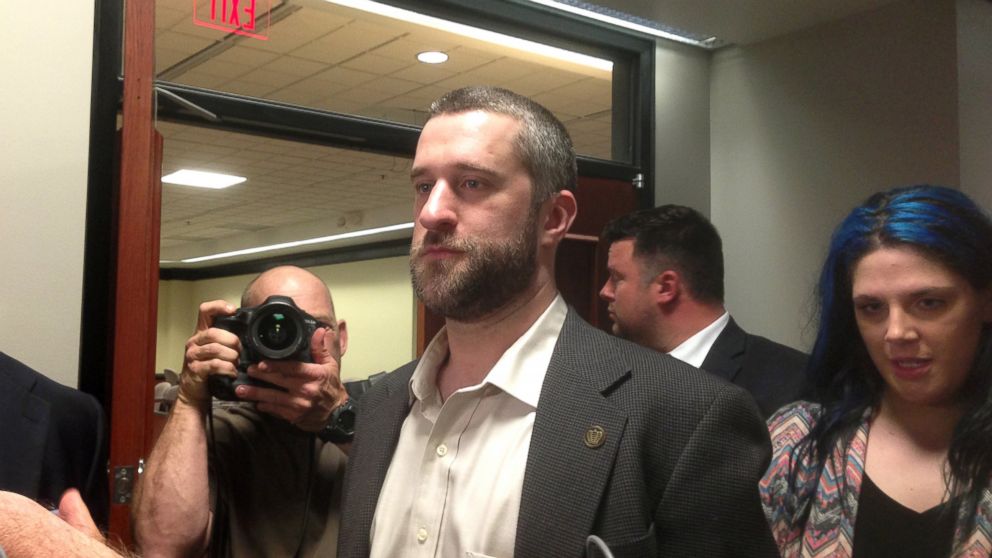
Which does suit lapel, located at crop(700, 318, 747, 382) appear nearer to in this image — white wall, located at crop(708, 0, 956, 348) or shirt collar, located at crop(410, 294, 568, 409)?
white wall, located at crop(708, 0, 956, 348)

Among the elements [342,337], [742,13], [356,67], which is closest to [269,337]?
[342,337]

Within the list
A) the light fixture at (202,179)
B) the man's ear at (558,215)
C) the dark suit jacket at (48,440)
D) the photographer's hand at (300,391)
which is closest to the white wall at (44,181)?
the dark suit jacket at (48,440)

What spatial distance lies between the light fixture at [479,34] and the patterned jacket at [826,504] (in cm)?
194

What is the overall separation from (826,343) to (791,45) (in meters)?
1.93

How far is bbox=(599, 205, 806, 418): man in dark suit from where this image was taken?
2303 mm

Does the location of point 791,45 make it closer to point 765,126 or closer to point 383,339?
point 765,126

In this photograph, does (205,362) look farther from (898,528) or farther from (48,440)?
(898,528)

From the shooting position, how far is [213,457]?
1.36 meters

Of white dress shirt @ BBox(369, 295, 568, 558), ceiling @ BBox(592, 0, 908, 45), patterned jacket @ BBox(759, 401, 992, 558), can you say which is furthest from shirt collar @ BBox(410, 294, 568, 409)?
ceiling @ BBox(592, 0, 908, 45)

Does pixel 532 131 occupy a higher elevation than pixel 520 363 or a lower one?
higher

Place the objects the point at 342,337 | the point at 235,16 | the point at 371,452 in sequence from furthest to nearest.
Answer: the point at 235,16 → the point at 342,337 → the point at 371,452

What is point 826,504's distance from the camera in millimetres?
1239

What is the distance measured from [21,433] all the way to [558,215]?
1055 millimetres

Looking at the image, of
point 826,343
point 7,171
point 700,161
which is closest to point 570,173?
point 826,343
